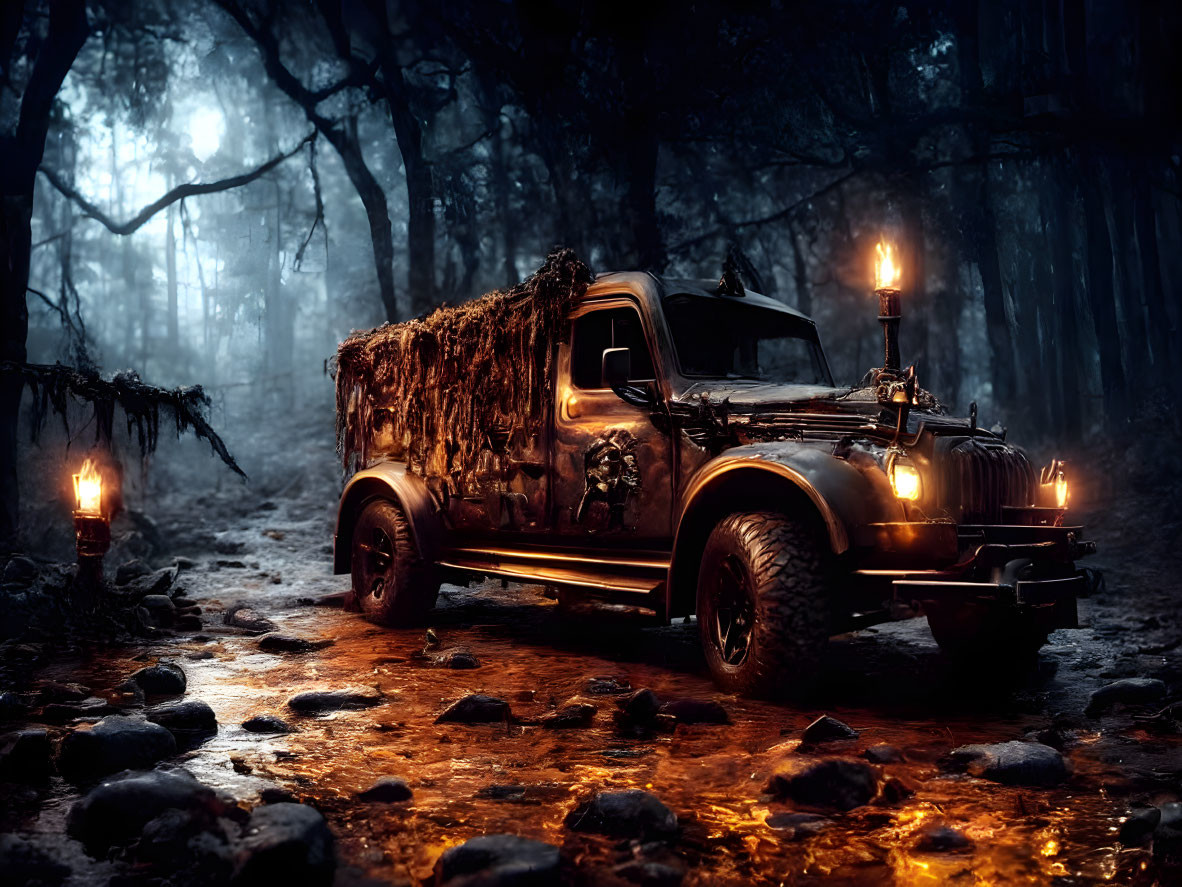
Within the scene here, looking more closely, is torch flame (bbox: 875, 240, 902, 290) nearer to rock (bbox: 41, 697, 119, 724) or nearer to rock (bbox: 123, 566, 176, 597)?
rock (bbox: 41, 697, 119, 724)

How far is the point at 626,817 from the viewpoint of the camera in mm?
3029

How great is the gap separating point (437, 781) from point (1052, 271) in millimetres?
19835

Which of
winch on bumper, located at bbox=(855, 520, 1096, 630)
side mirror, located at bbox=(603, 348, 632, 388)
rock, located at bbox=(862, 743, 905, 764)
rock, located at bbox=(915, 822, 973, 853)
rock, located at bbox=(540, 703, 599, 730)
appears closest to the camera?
rock, located at bbox=(915, 822, 973, 853)

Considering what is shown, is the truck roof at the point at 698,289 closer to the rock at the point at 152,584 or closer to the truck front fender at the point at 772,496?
the truck front fender at the point at 772,496

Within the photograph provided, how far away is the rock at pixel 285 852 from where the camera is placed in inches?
101

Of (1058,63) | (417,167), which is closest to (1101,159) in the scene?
(1058,63)

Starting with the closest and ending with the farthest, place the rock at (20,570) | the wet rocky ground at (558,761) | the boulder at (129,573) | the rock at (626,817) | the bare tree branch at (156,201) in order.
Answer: the wet rocky ground at (558,761) < the rock at (626,817) < the rock at (20,570) < the boulder at (129,573) < the bare tree branch at (156,201)

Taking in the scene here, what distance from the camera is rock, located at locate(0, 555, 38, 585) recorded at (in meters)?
7.87

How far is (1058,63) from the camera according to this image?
15703 millimetres

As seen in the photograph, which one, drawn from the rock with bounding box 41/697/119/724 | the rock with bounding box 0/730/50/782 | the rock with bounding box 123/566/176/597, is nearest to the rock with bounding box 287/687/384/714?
the rock with bounding box 41/697/119/724

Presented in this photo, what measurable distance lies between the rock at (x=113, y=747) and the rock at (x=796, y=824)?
7.97ft

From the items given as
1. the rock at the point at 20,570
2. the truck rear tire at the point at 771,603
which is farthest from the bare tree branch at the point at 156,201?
the truck rear tire at the point at 771,603

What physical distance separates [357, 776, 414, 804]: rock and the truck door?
2584 mm

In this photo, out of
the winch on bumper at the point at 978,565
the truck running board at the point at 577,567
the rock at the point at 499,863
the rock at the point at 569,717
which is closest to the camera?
the rock at the point at 499,863
